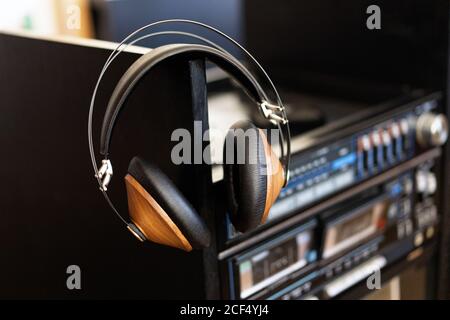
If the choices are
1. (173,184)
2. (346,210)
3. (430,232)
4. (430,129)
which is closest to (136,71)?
(173,184)

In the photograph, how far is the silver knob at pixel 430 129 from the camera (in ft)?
3.27

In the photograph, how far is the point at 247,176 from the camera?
2.27 feet

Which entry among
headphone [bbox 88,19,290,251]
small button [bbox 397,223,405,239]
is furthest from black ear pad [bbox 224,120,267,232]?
small button [bbox 397,223,405,239]

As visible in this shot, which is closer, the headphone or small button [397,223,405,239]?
the headphone

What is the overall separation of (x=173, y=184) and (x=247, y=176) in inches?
2.8

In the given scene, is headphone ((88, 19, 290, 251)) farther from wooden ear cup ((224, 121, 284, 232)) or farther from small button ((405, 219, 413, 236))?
small button ((405, 219, 413, 236))

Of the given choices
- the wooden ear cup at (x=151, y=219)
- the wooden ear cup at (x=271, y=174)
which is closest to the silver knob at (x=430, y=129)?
the wooden ear cup at (x=271, y=174)

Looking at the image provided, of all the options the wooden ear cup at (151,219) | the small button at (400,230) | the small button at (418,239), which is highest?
the wooden ear cup at (151,219)

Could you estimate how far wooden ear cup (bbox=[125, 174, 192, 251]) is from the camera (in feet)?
2.19

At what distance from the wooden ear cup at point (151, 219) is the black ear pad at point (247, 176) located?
0.22 feet

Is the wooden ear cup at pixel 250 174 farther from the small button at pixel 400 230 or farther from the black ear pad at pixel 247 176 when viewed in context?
the small button at pixel 400 230

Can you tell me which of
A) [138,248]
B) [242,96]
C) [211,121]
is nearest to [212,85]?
[242,96]

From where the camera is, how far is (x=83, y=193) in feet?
2.70

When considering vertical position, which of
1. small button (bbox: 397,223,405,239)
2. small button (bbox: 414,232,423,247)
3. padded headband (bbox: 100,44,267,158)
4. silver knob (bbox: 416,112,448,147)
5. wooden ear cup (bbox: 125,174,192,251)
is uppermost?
padded headband (bbox: 100,44,267,158)
